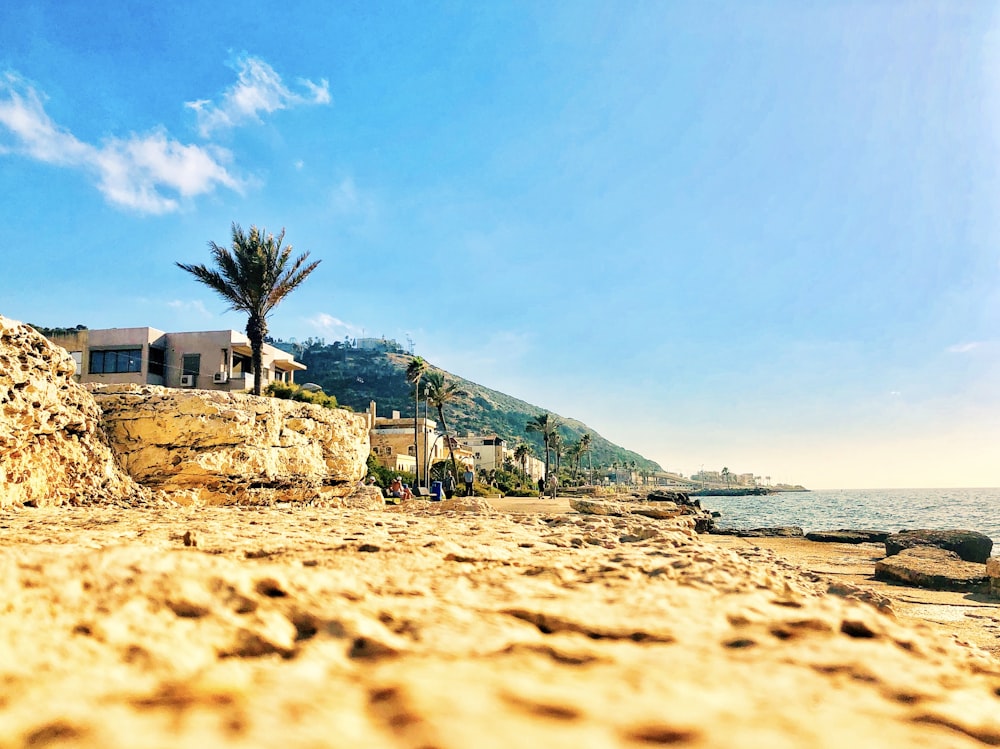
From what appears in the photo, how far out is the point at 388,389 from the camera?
116688mm

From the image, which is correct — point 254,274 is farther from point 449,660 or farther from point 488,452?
point 488,452

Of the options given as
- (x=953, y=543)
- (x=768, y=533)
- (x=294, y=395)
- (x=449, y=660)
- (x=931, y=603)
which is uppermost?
(x=294, y=395)

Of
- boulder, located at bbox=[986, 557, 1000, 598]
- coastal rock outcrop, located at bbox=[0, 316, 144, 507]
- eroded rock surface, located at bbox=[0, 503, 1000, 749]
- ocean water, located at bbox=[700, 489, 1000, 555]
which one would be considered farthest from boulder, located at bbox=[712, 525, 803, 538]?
eroded rock surface, located at bbox=[0, 503, 1000, 749]

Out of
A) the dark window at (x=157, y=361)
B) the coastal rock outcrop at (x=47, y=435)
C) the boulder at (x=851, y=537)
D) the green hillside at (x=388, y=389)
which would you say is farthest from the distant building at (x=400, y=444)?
the green hillside at (x=388, y=389)

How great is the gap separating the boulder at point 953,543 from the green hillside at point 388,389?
272ft

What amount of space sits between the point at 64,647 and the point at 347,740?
69 centimetres

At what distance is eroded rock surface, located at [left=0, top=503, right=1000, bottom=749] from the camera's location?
0.97m

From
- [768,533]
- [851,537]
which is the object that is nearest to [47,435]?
[851,537]

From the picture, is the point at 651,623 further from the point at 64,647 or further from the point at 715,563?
the point at 64,647

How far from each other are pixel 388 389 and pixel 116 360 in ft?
282

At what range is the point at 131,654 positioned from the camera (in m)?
1.18

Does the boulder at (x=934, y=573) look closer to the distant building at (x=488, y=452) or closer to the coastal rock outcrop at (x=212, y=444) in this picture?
the coastal rock outcrop at (x=212, y=444)

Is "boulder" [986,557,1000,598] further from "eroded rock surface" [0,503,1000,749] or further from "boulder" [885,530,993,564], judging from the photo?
"eroded rock surface" [0,503,1000,749]

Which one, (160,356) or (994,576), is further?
(160,356)
